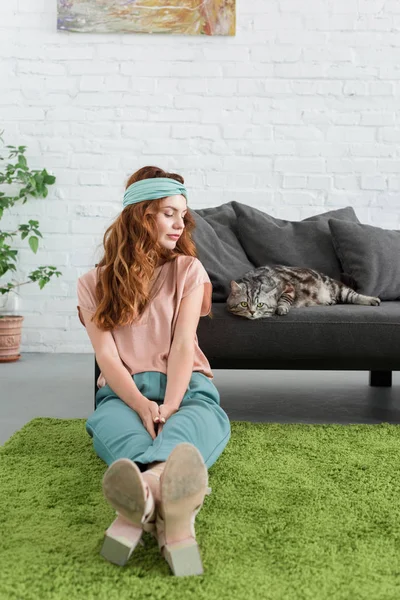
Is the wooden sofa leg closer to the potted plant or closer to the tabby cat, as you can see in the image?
the tabby cat


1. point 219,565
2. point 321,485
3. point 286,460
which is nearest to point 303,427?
point 286,460

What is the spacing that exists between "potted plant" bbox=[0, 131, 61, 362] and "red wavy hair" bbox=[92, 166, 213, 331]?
2.30 metres

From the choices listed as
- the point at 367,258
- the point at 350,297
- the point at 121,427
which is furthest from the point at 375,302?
the point at 121,427

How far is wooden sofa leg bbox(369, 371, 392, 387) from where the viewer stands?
374cm

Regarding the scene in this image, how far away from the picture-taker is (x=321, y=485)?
2.01 meters

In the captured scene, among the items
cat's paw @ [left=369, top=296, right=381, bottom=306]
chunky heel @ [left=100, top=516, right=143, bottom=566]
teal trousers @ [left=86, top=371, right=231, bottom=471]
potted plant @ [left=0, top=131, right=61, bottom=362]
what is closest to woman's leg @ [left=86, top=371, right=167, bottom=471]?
teal trousers @ [left=86, top=371, right=231, bottom=471]

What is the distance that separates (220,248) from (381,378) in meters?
1.16

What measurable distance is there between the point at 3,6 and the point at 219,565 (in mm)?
4362

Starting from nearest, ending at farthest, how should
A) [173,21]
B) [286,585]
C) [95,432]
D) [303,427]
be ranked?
[286,585] < [95,432] < [303,427] < [173,21]

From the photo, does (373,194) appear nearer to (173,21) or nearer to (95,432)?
(173,21)

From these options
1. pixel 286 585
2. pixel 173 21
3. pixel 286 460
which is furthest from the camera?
pixel 173 21

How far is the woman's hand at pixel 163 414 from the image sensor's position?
1.91 m

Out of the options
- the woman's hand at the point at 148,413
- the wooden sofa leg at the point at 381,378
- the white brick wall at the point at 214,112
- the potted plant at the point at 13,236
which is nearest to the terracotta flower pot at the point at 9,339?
the potted plant at the point at 13,236

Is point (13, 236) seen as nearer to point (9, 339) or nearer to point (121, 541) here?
point (9, 339)
